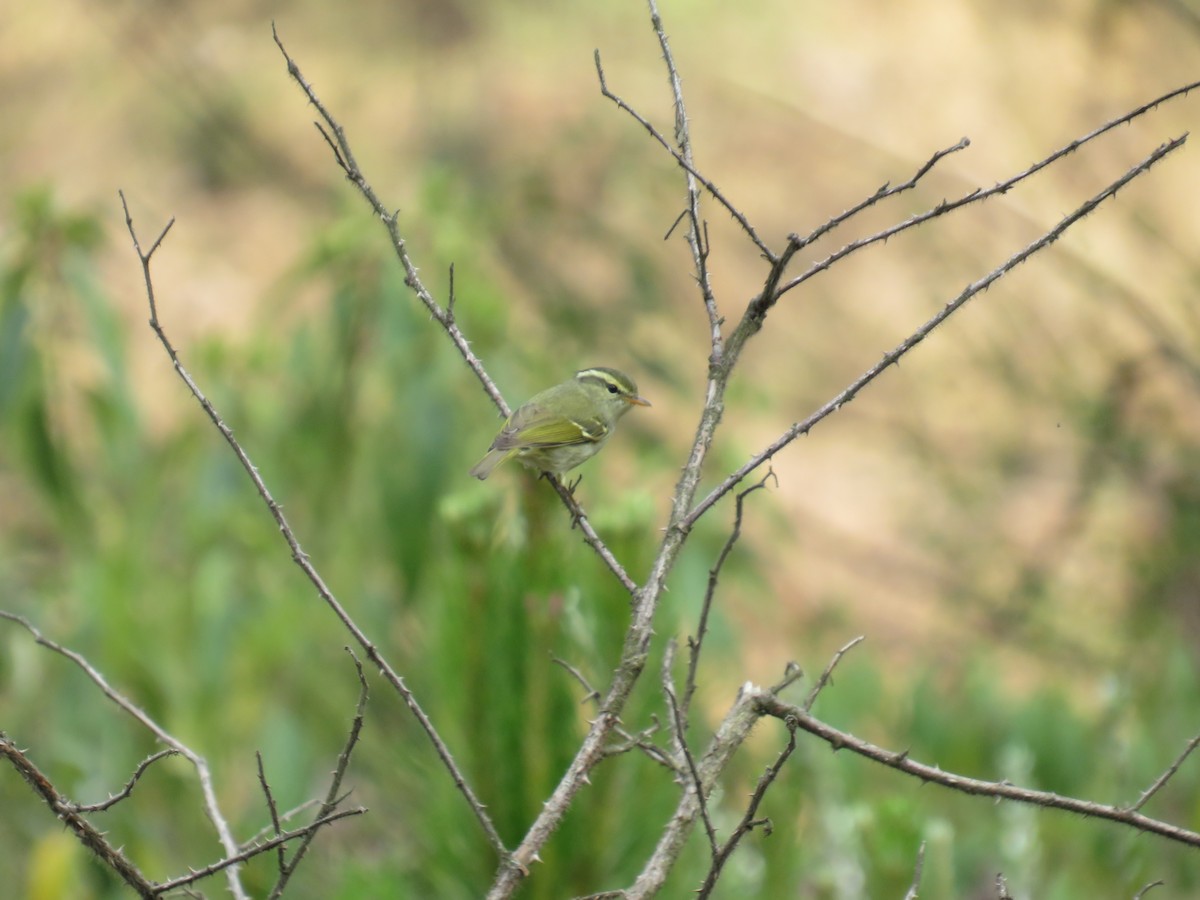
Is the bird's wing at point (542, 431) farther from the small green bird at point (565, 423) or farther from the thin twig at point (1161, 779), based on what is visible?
the thin twig at point (1161, 779)

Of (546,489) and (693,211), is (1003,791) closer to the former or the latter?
(693,211)

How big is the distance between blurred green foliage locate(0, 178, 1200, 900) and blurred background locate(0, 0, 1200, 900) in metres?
0.01

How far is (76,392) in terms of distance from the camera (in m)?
3.43

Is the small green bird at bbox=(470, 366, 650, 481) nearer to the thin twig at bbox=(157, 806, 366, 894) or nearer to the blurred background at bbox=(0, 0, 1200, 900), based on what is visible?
the blurred background at bbox=(0, 0, 1200, 900)

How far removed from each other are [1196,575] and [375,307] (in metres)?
2.72

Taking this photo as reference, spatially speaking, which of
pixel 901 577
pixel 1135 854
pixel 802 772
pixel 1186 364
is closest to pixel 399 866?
pixel 802 772

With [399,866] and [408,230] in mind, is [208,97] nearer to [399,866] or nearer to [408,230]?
[408,230]

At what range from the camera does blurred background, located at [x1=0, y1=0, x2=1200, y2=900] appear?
1954 mm

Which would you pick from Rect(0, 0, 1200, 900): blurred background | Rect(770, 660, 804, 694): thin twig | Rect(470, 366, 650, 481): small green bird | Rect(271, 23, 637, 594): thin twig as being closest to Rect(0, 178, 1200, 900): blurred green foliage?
Rect(0, 0, 1200, 900): blurred background

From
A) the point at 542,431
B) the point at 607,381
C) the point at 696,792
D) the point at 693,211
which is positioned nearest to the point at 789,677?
the point at 696,792

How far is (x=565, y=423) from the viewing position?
2.79m

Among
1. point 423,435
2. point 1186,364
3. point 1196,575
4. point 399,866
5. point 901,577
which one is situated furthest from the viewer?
point 901,577

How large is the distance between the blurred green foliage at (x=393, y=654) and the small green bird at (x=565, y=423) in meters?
0.12

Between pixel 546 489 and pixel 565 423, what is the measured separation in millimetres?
707
